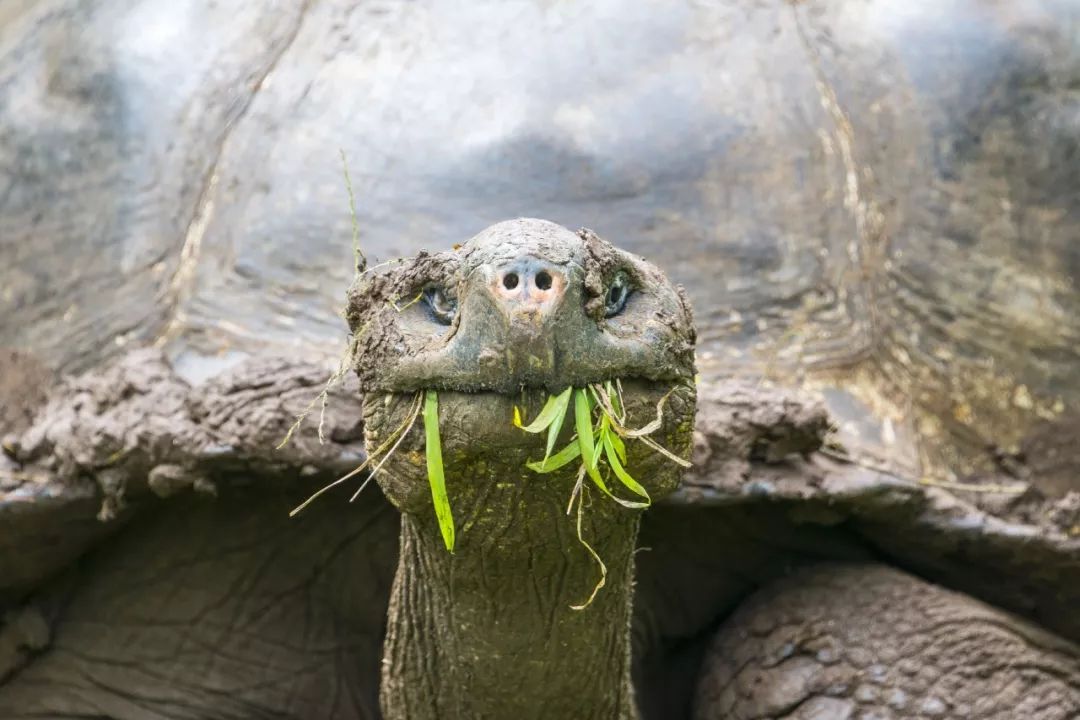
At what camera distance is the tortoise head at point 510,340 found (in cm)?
174

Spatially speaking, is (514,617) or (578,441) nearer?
(578,441)

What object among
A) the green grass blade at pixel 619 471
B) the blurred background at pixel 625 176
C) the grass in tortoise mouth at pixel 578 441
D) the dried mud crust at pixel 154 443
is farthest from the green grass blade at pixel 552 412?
the blurred background at pixel 625 176

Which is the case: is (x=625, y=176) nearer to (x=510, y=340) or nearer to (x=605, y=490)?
(x=605, y=490)

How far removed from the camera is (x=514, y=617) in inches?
90.9

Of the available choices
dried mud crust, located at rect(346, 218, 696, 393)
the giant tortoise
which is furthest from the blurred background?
dried mud crust, located at rect(346, 218, 696, 393)

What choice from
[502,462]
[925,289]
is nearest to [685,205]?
[925,289]

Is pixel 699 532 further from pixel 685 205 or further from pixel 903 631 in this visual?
pixel 685 205

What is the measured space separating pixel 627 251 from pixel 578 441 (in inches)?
32.6

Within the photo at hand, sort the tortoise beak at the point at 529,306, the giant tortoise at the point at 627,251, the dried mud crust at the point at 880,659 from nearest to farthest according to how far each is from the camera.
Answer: the tortoise beak at the point at 529,306 → the giant tortoise at the point at 627,251 → the dried mud crust at the point at 880,659

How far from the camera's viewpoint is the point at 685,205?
3.16m

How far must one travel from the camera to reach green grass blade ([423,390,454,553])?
1.86m

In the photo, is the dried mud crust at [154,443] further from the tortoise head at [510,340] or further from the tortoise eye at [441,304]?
the tortoise eye at [441,304]

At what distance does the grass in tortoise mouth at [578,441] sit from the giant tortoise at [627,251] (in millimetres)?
411

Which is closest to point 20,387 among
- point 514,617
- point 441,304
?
point 514,617
